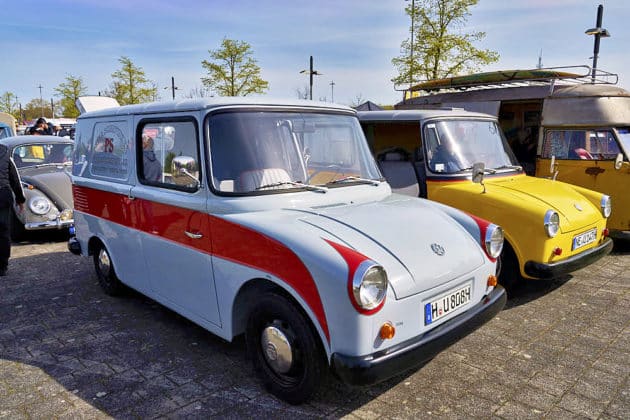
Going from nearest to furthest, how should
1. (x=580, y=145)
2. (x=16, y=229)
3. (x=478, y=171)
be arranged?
1. (x=478, y=171)
2. (x=580, y=145)
3. (x=16, y=229)

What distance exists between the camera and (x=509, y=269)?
505cm

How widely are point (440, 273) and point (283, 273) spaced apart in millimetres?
1022

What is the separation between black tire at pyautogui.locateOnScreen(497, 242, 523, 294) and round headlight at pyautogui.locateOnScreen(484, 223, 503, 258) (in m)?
1.44

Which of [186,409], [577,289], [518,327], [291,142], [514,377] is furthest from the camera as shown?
[577,289]

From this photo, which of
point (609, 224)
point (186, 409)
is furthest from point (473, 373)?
point (609, 224)

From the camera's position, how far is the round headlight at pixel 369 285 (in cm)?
259

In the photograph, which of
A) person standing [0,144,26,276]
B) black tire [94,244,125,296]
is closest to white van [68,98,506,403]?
black tire [94,244,125,296]

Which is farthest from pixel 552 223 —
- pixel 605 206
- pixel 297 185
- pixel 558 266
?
pixel 297 185

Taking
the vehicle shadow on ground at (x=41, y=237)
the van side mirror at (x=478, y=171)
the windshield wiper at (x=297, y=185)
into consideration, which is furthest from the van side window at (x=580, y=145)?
the vehicle shadow on ground at (x=41, y=237)

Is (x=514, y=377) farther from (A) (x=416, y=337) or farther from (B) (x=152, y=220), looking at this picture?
(B) (x=152, y=220)

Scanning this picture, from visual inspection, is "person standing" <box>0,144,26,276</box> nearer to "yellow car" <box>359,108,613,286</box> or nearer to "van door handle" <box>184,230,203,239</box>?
"van door handle" <box>184,230,203,239</box>

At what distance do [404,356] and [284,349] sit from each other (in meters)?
0.77

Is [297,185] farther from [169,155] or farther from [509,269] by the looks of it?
[509,269]

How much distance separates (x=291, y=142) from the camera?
3.78 meters
